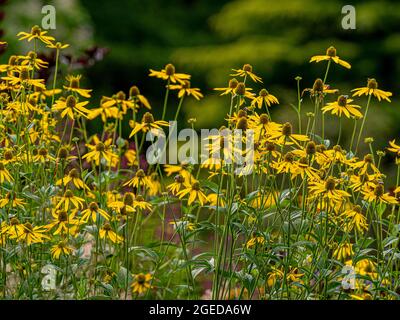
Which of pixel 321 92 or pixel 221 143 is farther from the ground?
pixel 321 92

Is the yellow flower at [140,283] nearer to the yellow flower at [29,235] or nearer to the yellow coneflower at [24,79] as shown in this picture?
the yellow flower at [29,235]

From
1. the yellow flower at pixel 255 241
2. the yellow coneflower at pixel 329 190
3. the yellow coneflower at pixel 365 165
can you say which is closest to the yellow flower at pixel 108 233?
the yellow flower at pixel 255 241

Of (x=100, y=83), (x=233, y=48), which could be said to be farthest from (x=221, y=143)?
(x=100, y=83)

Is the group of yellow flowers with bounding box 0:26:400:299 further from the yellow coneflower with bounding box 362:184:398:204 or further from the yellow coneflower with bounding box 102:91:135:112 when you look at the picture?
the yellow coneflower with bounding box 102:91:135:112

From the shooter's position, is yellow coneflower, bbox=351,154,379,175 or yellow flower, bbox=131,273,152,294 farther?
yellow flower, bbox=131,273,152,294

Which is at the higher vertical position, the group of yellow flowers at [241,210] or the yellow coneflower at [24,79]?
the yellow coneflower at [24,79]

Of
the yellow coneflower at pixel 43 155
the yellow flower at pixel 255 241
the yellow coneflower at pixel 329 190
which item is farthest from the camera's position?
the yellow coneflower at pixel 43 155

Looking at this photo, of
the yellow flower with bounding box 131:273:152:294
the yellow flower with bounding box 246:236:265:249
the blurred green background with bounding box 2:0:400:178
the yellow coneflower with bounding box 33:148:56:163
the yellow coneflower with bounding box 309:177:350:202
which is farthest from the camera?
the blurred green background with bounding box 2:0:400:178

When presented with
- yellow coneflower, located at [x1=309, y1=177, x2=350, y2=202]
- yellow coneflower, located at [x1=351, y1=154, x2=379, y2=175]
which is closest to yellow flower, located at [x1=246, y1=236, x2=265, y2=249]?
yellow coneflower, located at [x1=309, y1=177, x2=350, y2=202]

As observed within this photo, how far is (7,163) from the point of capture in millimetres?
2223

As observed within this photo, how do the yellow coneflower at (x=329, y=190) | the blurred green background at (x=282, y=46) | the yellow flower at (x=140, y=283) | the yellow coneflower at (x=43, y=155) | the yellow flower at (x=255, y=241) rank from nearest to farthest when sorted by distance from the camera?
the yellow coneflower at (x=329, y=190), the yellow flower at (x=255, y=241), the yellow coneflower at (x=43, y=155), the yellow flower at (x=140, y=283), the blurred green background at (x=282, y=46)

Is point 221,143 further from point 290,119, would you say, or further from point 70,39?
point 70,39

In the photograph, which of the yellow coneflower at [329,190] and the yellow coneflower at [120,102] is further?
the yellow coneflower at [120,102]

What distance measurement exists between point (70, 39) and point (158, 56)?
1339 millimetres
